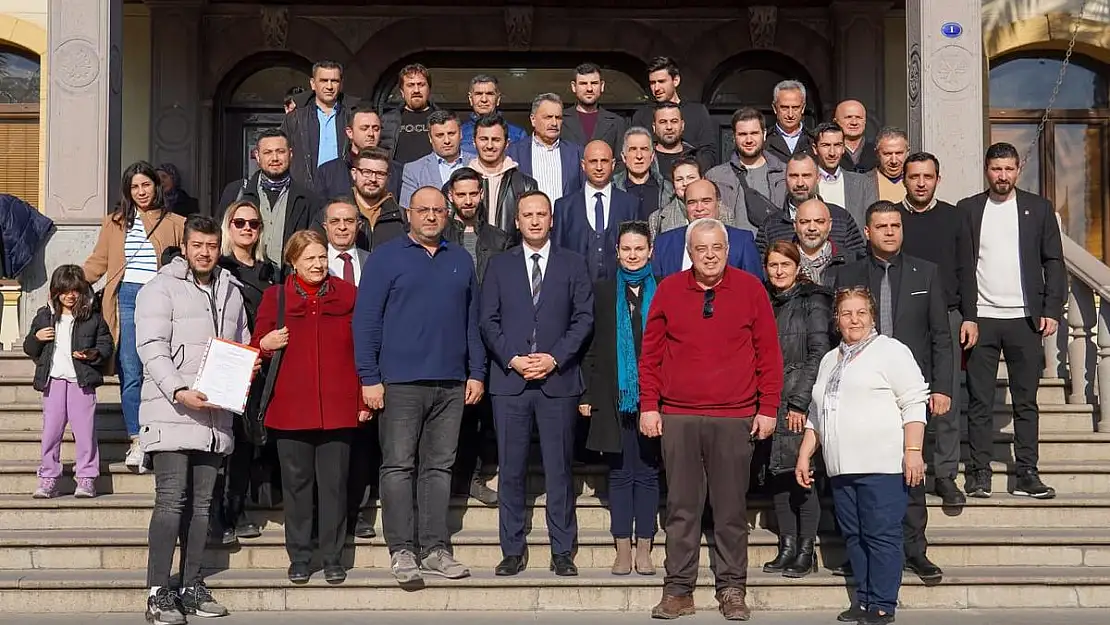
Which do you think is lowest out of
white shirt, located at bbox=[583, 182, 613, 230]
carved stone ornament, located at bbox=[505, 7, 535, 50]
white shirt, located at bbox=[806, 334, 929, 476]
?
white shirt, located at bbox=[806, 334, 929, 476]

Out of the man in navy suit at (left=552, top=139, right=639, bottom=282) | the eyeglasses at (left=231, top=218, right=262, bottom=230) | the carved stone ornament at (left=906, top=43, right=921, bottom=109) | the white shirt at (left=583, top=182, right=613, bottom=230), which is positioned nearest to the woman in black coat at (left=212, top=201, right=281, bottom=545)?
the eyeglasses at (left=231, top=218, right=262, bottom=230)

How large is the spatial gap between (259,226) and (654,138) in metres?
2.98

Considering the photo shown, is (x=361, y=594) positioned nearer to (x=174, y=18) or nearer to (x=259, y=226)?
(x=259, y=226)

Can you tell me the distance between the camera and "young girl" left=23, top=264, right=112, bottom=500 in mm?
7988

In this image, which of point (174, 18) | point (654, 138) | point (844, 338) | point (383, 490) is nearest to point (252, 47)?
point (174, 18)

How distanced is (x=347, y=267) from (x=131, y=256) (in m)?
1.42

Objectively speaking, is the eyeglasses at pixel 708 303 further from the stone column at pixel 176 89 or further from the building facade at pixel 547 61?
the stone column at pixel 176 89

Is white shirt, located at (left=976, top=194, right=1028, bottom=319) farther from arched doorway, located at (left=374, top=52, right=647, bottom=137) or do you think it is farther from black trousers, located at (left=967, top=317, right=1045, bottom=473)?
arched doorway, located at (left=374, top=52, right=647, bottom=137)

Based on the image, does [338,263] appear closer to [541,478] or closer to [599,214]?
[599,214]

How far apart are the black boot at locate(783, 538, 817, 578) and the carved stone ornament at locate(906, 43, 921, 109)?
383cm

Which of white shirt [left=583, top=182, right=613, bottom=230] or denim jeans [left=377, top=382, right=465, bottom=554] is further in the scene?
white shirt [left=583, top=182, right=613, bottom=230]

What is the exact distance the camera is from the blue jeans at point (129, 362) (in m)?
8.16

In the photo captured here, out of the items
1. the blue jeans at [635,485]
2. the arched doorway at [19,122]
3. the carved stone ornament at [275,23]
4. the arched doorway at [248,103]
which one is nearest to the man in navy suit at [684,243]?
the blue jeans at [635,485]

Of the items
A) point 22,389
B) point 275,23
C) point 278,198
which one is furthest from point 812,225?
point 275,23
